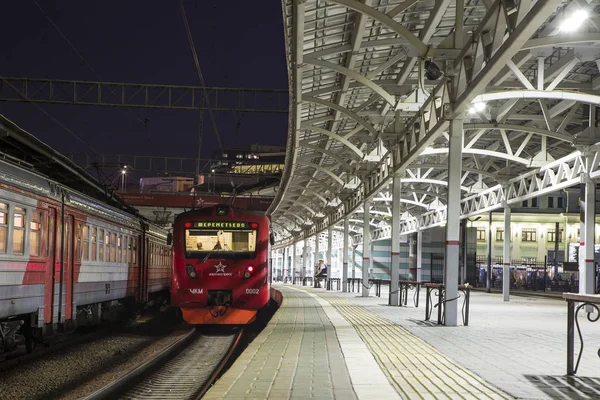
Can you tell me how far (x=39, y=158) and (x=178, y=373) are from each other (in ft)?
18.2

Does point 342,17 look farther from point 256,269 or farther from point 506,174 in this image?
point 506,174

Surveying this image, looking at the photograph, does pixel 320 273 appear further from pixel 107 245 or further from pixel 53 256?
pixel 53 256

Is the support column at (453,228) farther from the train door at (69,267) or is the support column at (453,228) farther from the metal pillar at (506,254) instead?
the metal pillar at (506,254)

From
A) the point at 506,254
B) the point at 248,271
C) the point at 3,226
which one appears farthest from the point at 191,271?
the point at 506,254

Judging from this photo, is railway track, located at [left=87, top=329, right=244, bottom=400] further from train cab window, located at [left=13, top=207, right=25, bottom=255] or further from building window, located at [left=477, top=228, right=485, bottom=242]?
building window, located at [left=477, top=228, right=485, bottom=242]

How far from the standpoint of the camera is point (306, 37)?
55.1 ft

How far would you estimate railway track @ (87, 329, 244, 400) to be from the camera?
10772mm

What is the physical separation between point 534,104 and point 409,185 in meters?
17.9

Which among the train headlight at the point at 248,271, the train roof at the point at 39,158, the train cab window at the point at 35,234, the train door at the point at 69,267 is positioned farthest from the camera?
the train headlight at the point at 248,271

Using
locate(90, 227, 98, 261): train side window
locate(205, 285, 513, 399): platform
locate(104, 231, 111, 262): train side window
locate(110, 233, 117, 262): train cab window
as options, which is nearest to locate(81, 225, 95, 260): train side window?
locate(90, 227, 98, 261): train side window

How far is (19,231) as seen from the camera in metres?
11.6

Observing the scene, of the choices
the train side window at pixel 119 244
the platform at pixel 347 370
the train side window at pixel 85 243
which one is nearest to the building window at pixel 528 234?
the train side window at pixel 119 244

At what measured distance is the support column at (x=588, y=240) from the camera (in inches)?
886

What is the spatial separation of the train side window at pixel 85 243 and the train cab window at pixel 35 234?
270cm
